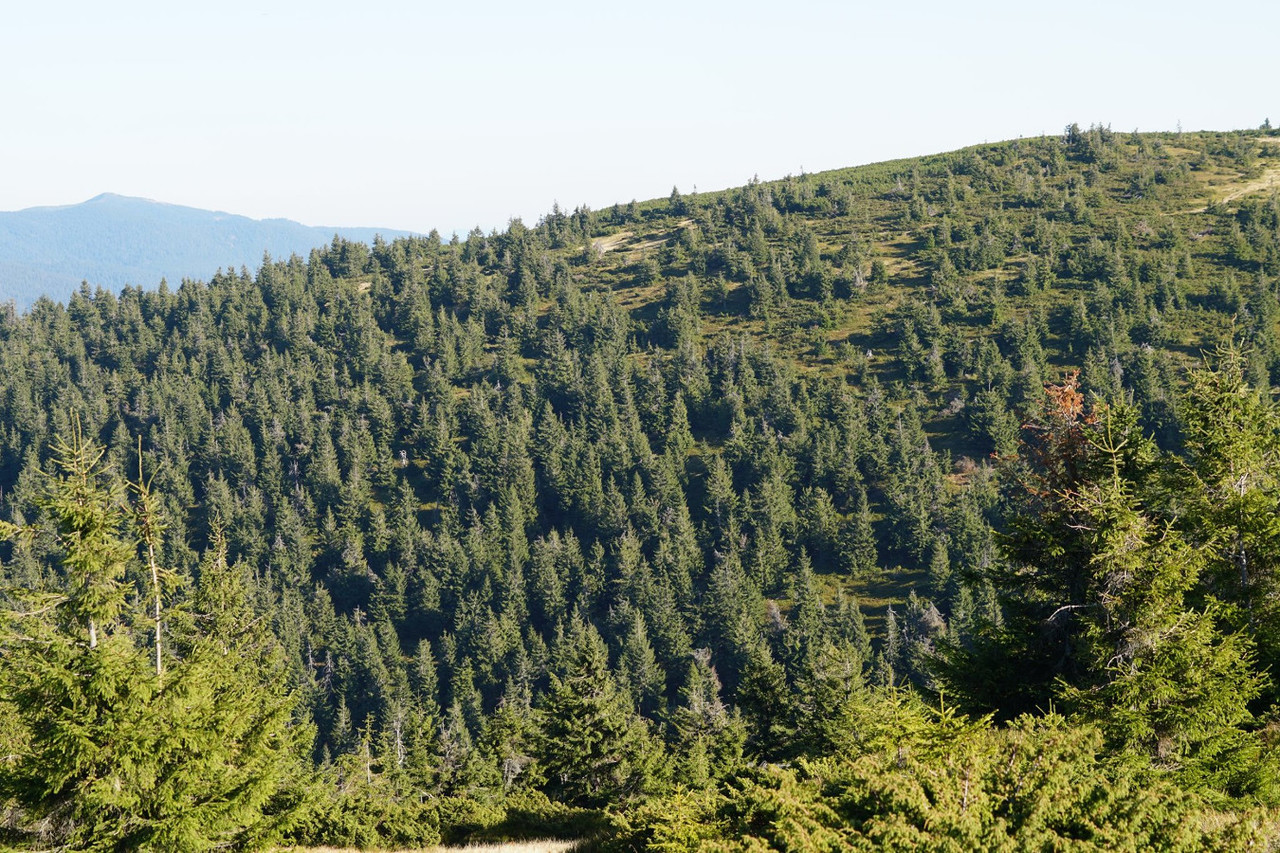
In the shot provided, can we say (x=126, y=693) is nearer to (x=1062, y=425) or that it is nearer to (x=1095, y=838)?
(x=1095, y=838)

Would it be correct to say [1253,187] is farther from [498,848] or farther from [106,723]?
[106,723]

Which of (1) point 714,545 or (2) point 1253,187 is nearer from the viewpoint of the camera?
(1) point 714,545

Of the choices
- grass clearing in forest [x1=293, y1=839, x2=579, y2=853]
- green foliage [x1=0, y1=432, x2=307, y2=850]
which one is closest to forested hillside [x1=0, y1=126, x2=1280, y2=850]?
green foliage [x1=0, y1=432, x2=307, y2=850]

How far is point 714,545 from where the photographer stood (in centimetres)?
13012

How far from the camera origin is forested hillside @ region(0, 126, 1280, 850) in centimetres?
Result: 1830

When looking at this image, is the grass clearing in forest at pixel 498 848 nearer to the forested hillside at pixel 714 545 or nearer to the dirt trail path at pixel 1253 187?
the forested hillside at pixel 714 545

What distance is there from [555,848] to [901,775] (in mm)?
9818

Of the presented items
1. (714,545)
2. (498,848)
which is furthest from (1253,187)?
(498,848)

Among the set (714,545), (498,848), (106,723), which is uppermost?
(106,723)

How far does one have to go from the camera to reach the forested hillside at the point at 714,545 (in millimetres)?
18297

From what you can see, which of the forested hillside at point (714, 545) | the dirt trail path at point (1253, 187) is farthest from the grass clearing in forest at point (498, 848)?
the dirt trail path at point (1253, 187)

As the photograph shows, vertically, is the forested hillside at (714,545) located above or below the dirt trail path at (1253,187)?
below

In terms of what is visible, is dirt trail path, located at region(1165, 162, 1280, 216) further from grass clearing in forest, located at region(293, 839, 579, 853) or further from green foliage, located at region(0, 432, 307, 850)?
green foliage, located at region(0, 432, 307, 850)

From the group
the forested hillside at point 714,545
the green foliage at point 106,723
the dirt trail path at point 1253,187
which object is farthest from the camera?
the dirt trail path at point 1253,187
